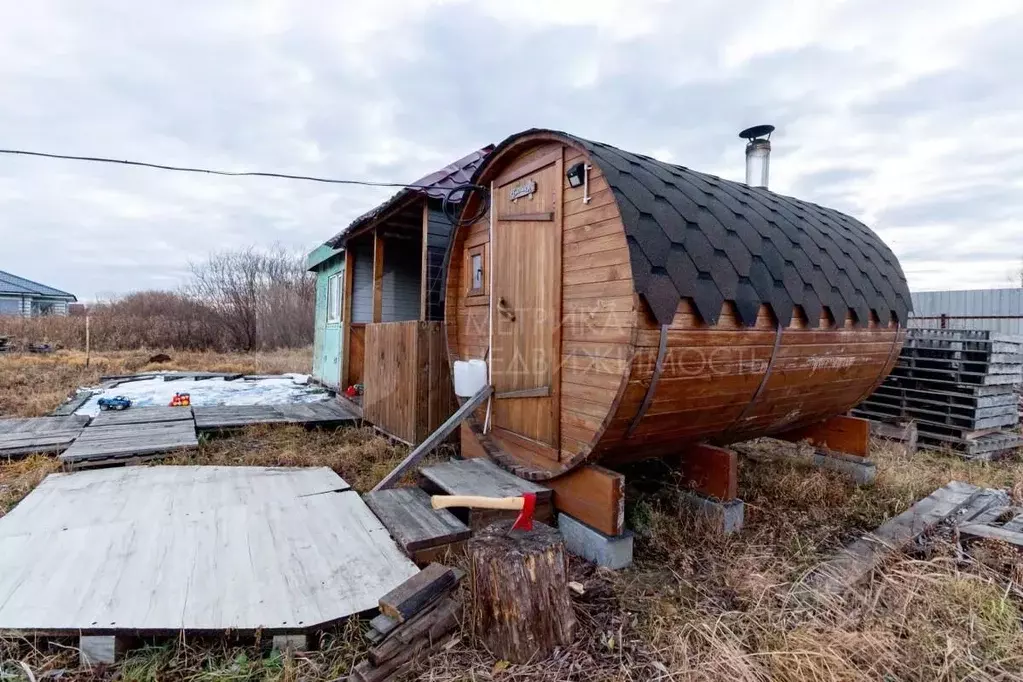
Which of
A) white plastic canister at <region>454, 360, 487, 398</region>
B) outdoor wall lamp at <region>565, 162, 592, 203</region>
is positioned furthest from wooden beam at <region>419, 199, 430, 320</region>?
outdoor wall lamp at <region>565, 162, 592, 203</region>

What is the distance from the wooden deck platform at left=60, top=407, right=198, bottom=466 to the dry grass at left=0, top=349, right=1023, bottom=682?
88 cm

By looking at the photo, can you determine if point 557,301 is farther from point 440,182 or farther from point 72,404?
point 72,404

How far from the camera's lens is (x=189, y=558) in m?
2.57

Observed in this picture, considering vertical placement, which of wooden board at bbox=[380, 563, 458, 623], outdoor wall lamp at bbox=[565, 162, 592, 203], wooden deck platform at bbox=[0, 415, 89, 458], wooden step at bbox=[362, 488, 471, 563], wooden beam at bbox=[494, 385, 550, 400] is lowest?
wooden deck platform at bbox=[0, 415, 89, 458]

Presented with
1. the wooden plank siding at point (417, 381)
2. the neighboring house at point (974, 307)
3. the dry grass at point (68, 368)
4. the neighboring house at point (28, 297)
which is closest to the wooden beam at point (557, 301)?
the wooden plank siding at point (417, 381)

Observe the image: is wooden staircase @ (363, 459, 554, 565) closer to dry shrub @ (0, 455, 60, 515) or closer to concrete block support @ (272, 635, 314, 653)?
concrete block support @ (272, 635, 314, 653)

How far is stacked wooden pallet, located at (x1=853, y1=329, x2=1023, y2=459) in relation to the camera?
540 cm

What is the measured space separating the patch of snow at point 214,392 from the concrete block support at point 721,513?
21.4 feet

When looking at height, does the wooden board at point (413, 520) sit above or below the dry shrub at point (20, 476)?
above

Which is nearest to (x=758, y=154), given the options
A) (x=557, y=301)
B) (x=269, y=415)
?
(x=557, y=301)

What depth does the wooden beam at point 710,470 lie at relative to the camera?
10.7 feet

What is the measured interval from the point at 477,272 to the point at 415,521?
2.30 m

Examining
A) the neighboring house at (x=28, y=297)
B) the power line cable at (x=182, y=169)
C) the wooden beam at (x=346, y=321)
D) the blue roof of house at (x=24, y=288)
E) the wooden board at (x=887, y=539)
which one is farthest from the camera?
the blue roof of house at (x=24, y=288)

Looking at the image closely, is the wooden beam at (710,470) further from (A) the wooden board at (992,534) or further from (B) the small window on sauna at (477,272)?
(B) the small window on sauna at (477,272)
